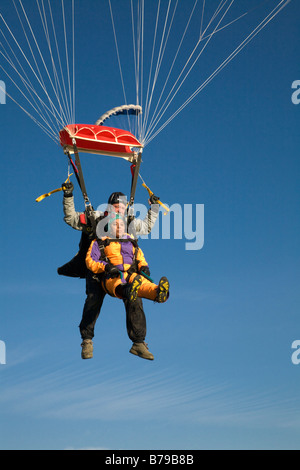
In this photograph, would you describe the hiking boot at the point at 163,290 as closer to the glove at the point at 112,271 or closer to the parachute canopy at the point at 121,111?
the glove at the point at 112,271

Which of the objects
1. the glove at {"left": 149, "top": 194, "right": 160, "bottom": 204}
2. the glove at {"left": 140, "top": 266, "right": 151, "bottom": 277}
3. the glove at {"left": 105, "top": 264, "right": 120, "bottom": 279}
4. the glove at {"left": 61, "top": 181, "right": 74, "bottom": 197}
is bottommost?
the glove at {"left": 105, "top": 264, "right": 120, "bottom": 279}

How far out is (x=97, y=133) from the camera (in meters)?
10.7

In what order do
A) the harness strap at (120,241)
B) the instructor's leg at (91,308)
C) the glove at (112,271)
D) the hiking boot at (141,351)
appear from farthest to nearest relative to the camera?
the instructor's leg at (91,308), the harness strap at (120,241), the hiking boot at (141,351), the glove at (112,271)

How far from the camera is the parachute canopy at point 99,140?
1064 cm

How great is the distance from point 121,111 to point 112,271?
3.17 m

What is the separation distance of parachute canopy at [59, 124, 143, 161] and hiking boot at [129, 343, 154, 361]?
11.7 feet

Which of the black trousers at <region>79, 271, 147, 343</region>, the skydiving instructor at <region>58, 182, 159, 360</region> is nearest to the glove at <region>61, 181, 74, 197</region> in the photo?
the skydiving instructor at <region>58, 182, 159, 360</region>

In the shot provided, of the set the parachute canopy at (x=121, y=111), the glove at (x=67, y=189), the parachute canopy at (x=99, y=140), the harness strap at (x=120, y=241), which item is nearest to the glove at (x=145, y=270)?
the harness strap at (x=120, y=241)

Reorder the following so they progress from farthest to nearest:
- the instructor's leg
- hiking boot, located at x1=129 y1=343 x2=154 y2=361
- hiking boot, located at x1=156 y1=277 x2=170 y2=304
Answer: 1. the instructor's leg
2. hiking boot, located at x1=129 y1=343 x2=154 y2=361
3. hiking boot, located at x1=156 y1=277 x2=170 y2=304

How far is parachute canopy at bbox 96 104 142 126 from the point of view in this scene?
1098cm

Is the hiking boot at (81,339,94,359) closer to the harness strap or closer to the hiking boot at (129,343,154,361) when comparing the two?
the hiking boot at (129,343,154,361)

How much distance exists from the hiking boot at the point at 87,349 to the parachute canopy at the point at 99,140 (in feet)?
11.3
